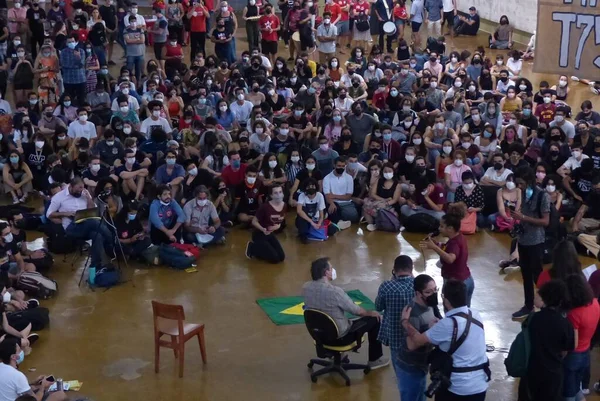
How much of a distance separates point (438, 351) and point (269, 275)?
5389 mm

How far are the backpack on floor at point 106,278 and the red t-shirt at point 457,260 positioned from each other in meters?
4.65

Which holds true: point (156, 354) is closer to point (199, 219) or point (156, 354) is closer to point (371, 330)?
point (371, 330)

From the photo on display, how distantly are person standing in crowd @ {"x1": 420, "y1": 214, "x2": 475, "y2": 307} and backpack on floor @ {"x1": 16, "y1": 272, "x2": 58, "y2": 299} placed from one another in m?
5.00

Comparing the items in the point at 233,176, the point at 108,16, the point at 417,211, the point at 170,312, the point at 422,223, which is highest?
the point at 108,16

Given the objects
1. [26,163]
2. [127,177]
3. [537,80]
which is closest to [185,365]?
[127,177]

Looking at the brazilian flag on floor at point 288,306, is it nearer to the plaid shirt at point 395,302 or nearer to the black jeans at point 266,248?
the black jeans at point 266,248

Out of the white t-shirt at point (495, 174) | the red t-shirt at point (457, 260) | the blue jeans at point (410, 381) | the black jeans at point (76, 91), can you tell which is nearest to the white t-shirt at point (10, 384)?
the blue jeans at point (410, 381)

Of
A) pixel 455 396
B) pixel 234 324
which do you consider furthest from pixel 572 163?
pixel 455 396

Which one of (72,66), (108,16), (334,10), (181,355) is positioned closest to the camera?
(181,355)

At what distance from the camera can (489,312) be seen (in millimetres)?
11031

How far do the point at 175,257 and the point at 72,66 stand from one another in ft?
23.6

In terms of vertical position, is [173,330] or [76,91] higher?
[76,91]

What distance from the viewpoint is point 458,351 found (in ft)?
22.7

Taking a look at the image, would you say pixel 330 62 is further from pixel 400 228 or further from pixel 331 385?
pixel 331 385
